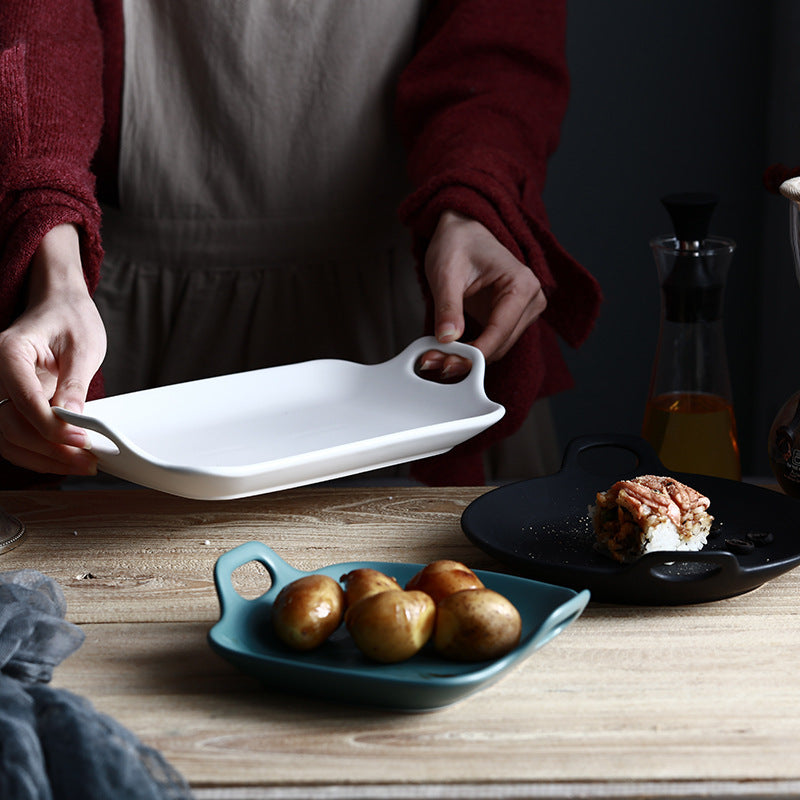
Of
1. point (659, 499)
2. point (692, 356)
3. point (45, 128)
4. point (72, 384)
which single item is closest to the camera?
point (659, 499)

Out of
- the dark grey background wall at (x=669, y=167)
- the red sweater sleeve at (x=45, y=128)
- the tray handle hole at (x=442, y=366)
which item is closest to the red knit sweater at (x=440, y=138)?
the red sweater sleeve at (x=45, y=128)

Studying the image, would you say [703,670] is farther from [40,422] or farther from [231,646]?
[40,422]

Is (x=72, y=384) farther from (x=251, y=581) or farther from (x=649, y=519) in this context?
(x=649, y=519)

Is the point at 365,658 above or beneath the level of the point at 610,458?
above

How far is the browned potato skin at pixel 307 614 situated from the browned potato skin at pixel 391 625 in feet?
0.06

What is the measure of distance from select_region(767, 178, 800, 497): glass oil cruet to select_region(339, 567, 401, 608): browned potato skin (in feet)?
1.29

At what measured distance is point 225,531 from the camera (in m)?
0.84

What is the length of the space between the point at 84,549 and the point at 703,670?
0.47 meters

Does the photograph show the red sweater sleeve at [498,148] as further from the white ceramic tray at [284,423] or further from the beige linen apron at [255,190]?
the white ceramic tray at [284,423]

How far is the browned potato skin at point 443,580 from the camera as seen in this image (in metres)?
0.60

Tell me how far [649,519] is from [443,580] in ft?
0.53

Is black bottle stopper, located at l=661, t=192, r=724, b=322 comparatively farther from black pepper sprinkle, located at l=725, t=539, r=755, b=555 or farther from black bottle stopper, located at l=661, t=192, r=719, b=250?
black pepper sprinkle, located at l=725, t=539, r=755, b=555

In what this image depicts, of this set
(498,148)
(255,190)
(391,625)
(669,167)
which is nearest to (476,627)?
(391,625)

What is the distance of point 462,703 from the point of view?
1.86 ft
